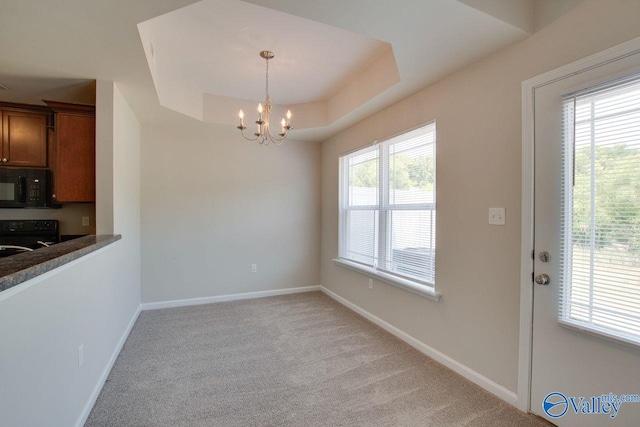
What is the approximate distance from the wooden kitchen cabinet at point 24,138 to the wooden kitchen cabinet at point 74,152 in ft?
2.96

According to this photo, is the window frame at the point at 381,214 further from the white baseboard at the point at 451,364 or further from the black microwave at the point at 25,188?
the black microwave at the point at 25,188

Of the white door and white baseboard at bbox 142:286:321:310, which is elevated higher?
the white door

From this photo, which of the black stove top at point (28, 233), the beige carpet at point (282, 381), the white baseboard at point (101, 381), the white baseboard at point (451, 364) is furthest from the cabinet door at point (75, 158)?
the white baseboard at point (451, 364)

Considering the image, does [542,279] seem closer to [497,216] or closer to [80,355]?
[497,216]

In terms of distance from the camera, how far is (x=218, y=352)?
107 inches

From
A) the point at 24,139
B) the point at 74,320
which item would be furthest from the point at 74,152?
the point at 74,320

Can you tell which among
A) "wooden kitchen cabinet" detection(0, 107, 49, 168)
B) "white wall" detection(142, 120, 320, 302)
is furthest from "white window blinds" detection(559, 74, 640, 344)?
"wooden kitchen cabinet" detection(0, 107, 49, 168)

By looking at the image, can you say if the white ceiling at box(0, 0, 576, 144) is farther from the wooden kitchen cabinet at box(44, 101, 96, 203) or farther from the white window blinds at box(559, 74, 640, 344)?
the white window blinds at box(559, 74, 640, 344)

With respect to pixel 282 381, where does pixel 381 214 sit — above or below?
above

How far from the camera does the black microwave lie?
9.98ft

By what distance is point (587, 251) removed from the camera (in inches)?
63.8

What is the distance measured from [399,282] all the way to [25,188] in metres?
4.10

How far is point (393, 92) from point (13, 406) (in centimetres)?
315

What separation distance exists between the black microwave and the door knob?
4669 millimetres
